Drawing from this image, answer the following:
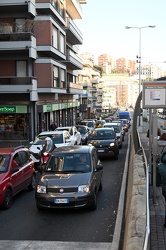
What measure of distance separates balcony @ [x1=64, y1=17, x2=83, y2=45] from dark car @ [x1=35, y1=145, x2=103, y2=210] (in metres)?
36.4

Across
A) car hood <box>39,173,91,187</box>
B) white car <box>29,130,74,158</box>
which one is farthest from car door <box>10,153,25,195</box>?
white car <box>29,130,74,158</box>

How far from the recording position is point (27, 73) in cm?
3469

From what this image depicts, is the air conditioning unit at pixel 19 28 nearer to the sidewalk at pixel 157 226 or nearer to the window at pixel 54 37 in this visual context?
the window at pixel 54 37

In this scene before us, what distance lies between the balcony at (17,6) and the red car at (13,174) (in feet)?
73.5

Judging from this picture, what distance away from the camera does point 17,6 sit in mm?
32375

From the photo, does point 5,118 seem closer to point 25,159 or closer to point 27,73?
point 27,73

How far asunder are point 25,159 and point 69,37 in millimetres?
40592

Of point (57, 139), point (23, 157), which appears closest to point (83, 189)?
point (23, 157)

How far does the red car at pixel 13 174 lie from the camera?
9977 mm

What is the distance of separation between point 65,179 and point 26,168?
111 inches

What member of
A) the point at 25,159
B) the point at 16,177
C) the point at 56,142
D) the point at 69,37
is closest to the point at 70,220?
the point at 16,177

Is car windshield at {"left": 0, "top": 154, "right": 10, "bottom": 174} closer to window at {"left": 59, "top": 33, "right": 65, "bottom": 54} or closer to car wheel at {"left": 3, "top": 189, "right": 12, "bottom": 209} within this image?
car wheel at {"left": 3, "top": 189, "right": 12, "bottom": 209}

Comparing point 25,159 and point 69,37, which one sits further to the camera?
point 69,37

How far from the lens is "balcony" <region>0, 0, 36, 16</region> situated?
31647 millimetres
